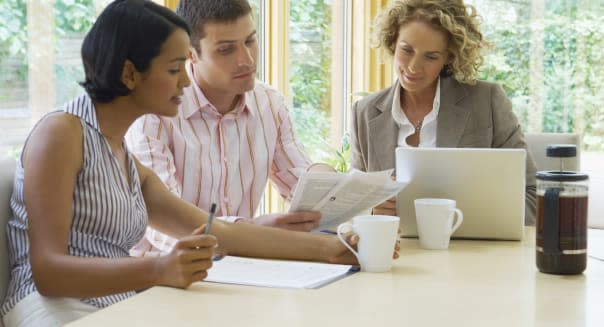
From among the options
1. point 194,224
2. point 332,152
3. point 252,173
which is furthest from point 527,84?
point 194,224

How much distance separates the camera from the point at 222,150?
2438 mm

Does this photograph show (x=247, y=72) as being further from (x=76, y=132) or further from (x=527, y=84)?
(x=527, y=84)

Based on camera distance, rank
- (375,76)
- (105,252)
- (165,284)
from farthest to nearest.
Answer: (375,76)
(105,252)
(165,284)

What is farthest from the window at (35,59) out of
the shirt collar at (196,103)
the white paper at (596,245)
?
the white paper at (596,245)

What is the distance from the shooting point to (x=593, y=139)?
16.3 ft

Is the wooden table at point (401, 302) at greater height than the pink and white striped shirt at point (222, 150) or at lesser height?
lesser

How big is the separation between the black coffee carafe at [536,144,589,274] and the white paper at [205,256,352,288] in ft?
1.24

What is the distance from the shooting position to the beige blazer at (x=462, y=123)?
2.62 m

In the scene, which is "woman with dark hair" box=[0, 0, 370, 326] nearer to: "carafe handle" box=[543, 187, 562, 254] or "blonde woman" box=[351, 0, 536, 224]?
"carafe handle" box=[543, 187, 562, 254]

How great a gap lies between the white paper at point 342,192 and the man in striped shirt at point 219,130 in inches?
16.4

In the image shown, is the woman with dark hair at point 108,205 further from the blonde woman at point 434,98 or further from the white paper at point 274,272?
the blonde woman at point 434,98

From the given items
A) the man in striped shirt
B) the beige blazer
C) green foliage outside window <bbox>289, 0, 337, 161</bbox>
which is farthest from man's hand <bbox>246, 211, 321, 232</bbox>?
green foliage outside window <bbox>289, 0, 337, 161</bbox>

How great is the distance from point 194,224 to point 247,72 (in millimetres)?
627

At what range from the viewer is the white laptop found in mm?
1918
